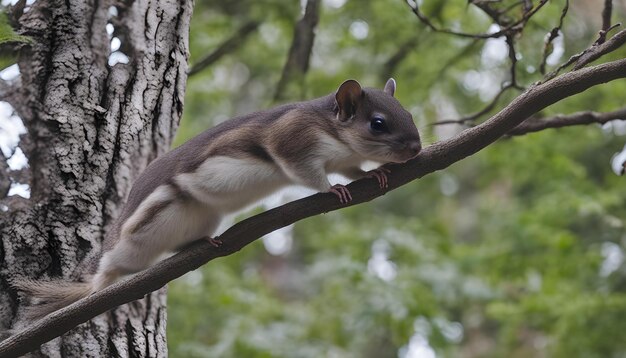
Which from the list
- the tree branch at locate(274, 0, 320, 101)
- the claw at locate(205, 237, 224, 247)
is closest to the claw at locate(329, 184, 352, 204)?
the claw at locate(205, 237, 224, 247)

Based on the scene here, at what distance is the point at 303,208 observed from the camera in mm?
3291

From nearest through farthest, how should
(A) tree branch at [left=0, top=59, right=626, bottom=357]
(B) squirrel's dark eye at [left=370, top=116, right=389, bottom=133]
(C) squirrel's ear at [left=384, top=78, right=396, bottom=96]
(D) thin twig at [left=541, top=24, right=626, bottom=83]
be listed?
(A) tree branch at [left=0, top=59, right=626, bottom=357] < (D) thin twig at [left=541, top=24, right=626, bottom=83] < (B) squirrel's dark eye at [left=370, top=116, right=389, bottom=133] < (C) squirrel's ear at [left=384, top=78, right=396, bottom=96]

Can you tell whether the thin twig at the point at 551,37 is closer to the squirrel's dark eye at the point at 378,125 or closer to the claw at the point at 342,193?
the squirrel's dark eye at the point at 378,125

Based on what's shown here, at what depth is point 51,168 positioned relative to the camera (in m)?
3.73

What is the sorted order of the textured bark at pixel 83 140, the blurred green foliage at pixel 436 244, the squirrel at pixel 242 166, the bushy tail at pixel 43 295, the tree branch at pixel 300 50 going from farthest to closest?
1. the blurred green foliage at pixel 436 244
2. the tree branch at pixel 300 50
3. the squirrel at pixel 242 166
4. the textured bark at pixel 83 140
5. the bushy tail at pixel 43 295

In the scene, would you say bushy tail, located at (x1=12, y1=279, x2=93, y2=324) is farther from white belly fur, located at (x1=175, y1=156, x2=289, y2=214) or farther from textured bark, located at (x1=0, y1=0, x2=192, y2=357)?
white belly fur, located at (x1=175, y1=156, x2=289, y2=214)

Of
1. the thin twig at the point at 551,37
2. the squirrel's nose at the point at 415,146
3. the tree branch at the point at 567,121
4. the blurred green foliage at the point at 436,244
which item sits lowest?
the squirrel's nose at the point at 415,146

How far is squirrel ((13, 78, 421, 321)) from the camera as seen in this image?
12.7 ft

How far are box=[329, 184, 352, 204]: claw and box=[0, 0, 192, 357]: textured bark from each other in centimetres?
121

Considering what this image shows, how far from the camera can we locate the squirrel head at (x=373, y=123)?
12.7 ft

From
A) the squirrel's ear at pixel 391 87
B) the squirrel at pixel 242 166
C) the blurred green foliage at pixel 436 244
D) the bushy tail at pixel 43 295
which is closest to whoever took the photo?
the bushy tail at pixel 43 295

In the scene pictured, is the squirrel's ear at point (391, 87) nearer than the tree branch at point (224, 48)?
Yes

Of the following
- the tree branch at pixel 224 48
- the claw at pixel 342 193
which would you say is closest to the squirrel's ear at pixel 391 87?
the claw at pixel 342 193

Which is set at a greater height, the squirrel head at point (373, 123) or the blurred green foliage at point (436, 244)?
the blurred green foliage at point (436, 244)
